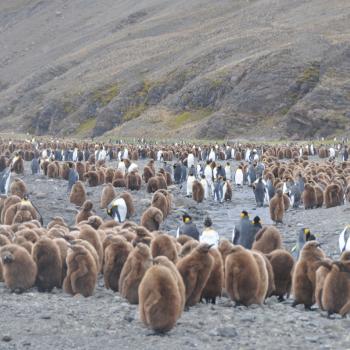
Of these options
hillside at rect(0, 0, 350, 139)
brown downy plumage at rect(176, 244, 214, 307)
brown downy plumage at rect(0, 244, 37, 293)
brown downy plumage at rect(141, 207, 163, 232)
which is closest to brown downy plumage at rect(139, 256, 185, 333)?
brown downy plumage at rect(176, 244, 214, 307)

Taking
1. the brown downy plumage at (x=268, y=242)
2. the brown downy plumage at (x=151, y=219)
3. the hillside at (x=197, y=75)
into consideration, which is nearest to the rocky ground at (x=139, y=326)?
the brown downy plumage at (x=268, y=242)

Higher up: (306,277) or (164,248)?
(164,248)

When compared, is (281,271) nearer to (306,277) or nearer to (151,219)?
(306,277)

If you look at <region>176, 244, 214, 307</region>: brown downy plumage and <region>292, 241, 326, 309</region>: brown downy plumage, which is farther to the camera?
<region>292, 241, 326, 309</region>: brown downy plumage

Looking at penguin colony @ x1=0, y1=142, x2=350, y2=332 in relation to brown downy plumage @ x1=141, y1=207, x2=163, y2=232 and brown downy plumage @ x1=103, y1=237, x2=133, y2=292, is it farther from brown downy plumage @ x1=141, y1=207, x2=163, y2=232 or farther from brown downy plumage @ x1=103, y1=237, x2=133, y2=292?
brown downy plumage @ x1=141, y1=207, x2=163, y2=232

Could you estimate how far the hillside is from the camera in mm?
57219

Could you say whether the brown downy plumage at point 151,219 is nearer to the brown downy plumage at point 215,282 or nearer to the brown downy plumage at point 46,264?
the brown downy plumage at point 46,264

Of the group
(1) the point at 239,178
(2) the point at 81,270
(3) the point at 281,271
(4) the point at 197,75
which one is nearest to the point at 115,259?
(2) the point at 81,270

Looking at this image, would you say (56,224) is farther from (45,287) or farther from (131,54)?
(131,54)

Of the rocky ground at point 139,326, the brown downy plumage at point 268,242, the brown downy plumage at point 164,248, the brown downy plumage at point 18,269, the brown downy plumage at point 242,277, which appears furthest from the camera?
the brown downy plumage at point 268,242

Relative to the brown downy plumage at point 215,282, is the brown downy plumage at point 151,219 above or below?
above

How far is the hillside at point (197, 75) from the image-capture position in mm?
57219

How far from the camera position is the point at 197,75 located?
6769 cm

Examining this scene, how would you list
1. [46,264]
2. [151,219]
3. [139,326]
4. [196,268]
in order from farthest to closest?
[151,219] < [46,264] < [196,268] < [139,326]
